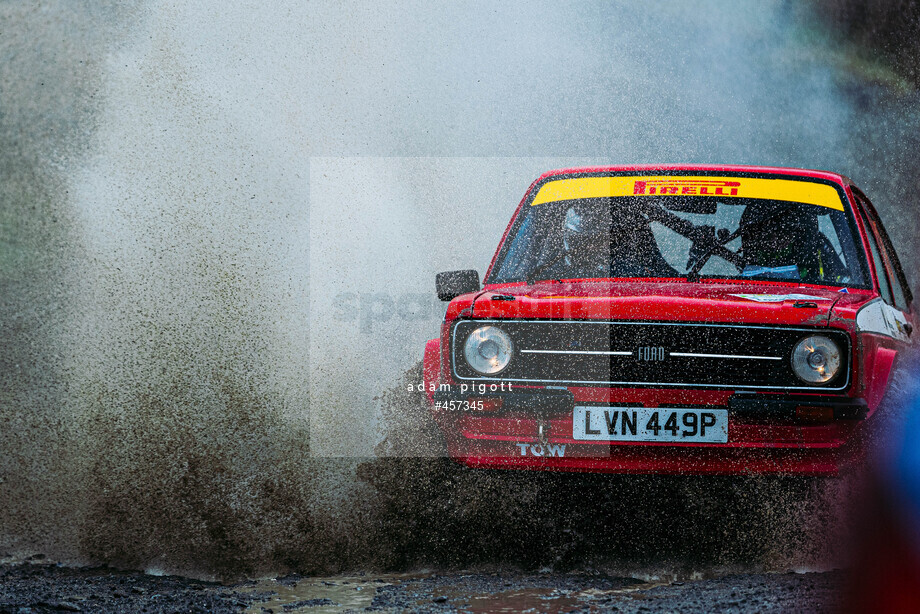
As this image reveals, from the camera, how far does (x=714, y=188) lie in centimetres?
434

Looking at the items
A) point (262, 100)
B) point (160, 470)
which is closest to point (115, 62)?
point (262, 100)

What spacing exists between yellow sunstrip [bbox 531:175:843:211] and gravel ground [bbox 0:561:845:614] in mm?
1708

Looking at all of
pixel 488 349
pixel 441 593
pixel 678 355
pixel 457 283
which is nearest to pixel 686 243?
pixel 457 283

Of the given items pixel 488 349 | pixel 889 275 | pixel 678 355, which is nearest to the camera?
pixel 678 355

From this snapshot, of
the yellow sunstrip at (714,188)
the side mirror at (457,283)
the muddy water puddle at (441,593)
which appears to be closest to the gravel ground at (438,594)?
the muddy water puddle at (441,593)

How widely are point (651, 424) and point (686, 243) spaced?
1.64 m

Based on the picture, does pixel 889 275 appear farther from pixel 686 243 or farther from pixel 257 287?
pixel 257 287

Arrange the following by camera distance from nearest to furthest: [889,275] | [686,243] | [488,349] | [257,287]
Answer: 1. [488,349]
2. [889,275]
3. [686,243]
4. [257,287]

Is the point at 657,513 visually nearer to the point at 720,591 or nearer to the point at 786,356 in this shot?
the point at 720,591

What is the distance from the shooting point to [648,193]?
438cm

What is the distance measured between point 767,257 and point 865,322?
0.92 m

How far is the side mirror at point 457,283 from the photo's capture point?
4.05m

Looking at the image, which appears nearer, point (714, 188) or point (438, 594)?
point (438, 594)

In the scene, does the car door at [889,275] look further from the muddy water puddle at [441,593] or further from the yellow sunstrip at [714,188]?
the muddy water puddle at [441,593]
